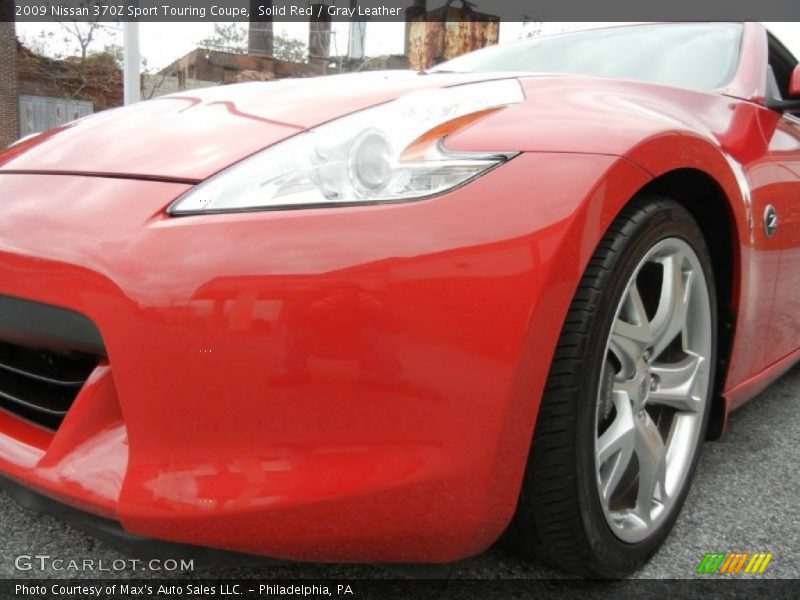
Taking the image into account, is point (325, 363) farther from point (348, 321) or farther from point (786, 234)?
point (786, 234)

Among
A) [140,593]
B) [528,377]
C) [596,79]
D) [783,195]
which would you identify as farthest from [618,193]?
[140,593]

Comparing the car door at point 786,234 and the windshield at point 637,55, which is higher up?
the windshield at point 637,55

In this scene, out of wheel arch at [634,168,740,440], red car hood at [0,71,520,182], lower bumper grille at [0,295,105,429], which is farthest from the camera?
wheel arch at [634,168,740,440]

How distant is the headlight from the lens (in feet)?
3.55

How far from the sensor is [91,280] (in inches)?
41.8

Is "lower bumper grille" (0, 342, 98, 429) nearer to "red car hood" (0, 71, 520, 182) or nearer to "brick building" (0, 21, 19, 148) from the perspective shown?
"red car hood" (0, 71, 520, 182)

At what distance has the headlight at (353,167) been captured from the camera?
108cm

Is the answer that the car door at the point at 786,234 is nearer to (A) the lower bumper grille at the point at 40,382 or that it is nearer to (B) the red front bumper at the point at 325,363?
(B) the red front bumper at the point at 325,363

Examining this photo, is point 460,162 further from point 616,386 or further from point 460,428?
point 616,386

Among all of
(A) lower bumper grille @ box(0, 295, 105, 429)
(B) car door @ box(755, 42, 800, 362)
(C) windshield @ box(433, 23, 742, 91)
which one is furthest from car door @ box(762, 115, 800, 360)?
(A) lower bumper grille @ box(0, 295, 105, 429)

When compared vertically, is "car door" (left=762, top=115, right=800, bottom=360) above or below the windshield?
below

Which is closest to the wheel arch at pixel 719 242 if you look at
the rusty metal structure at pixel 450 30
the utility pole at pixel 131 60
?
the utility pole at pixel 131 60

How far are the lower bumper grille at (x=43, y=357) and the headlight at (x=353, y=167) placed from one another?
0.86 feet

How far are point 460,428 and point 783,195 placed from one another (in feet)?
4.67
